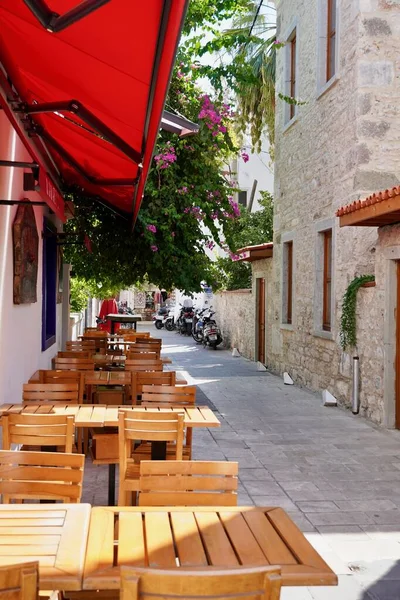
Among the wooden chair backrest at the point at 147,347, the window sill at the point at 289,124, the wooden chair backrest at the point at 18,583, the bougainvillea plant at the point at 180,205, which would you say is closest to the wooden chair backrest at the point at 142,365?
the wooden chair backrest at the point at 147,347

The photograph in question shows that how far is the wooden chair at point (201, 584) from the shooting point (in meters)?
1.82

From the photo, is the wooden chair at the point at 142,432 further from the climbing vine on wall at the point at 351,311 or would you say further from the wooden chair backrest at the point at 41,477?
the climbing vine on wall at the point at 351,311

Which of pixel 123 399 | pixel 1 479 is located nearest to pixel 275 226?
pixel 123 399

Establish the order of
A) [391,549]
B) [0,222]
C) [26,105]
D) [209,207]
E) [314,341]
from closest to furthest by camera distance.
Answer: [391,549], [26,105], [0,222], [209,207], [314,341]

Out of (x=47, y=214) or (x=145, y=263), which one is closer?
(x=47, y=214)

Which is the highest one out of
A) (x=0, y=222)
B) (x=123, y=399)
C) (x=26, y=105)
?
(x=26, y=105)

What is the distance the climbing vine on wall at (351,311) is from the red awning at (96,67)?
4401mm

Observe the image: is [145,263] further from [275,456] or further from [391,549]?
[391,549]

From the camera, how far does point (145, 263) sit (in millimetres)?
11227

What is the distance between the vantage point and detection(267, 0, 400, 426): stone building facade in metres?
9.77

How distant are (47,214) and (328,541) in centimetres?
605

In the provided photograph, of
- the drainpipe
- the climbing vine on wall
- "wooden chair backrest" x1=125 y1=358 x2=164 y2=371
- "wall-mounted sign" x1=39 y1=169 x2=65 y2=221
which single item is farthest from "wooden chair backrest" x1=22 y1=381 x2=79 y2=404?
the climbing vine on wall

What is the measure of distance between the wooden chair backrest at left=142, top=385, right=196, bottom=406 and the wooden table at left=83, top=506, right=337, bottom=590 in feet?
8.41

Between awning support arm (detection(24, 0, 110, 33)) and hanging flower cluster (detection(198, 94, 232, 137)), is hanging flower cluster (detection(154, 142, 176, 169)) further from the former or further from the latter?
awning support arm (detection(24, 0, 110, 33))
